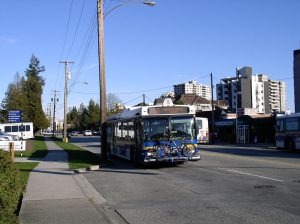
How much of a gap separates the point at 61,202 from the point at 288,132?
960 inches

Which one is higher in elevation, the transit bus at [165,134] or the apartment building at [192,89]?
the apartment building at [192,89]

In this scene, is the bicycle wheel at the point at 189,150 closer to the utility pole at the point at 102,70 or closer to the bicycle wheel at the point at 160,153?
the bicycle wheel at the point at 160,153

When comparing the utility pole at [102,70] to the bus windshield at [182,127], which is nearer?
the bus windshield at [182,127]

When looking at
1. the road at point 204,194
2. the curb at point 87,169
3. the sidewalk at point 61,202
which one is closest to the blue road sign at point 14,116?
the curb at point 87,169

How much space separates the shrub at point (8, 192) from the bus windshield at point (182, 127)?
1003 centimetres

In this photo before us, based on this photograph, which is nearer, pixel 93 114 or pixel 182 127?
pixel 182 127

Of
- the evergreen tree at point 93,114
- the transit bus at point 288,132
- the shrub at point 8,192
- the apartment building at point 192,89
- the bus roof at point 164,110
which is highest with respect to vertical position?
the apartment building at point 192,89

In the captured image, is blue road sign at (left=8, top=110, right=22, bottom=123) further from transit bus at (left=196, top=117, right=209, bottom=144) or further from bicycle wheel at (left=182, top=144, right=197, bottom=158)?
bicycle wheel at (left=182, top=144, right=197, bottom=158)

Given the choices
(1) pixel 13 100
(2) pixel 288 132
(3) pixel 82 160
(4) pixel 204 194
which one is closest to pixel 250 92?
(1) pixel 13 100

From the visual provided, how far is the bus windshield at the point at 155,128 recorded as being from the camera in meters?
20.4

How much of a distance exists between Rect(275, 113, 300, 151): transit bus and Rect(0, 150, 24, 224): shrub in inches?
947

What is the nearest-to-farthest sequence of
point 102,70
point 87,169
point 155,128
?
point 155,128, point 87,169, point 102,70

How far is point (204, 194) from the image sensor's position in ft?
41.0

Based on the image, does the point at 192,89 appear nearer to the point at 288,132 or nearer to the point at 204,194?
the point at 288,132
